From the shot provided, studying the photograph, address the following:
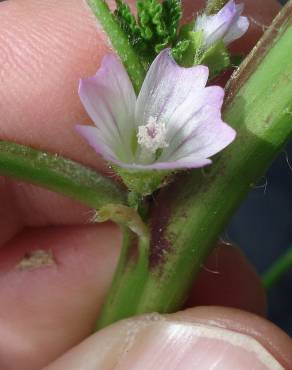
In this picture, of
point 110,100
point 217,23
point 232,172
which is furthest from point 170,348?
point 217,23

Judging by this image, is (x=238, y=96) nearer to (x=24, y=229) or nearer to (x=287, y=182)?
(x=24, y=229)

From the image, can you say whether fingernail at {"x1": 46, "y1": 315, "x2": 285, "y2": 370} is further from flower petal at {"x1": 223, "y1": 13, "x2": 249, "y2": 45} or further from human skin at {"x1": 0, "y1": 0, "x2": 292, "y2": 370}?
flower petal at {"x1": 223, "y1": 13, "x2": 249, "y2": 45}

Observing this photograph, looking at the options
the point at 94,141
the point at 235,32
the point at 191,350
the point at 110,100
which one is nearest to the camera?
the point at 94,141

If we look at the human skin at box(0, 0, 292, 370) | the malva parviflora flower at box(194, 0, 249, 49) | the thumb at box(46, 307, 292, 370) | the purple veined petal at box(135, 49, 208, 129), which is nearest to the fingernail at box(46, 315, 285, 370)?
the thumb at box(46, 307, 292, 370)

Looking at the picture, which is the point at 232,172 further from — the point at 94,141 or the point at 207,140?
the point at 94,141

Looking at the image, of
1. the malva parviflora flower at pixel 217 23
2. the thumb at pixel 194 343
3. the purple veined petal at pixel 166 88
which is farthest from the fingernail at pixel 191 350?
the malva parviflora flower at pixel 217 23

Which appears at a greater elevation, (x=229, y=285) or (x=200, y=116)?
(x=200, y=116)

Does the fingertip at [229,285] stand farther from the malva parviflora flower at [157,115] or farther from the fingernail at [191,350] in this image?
the malva parviflora flower at [157,115]
